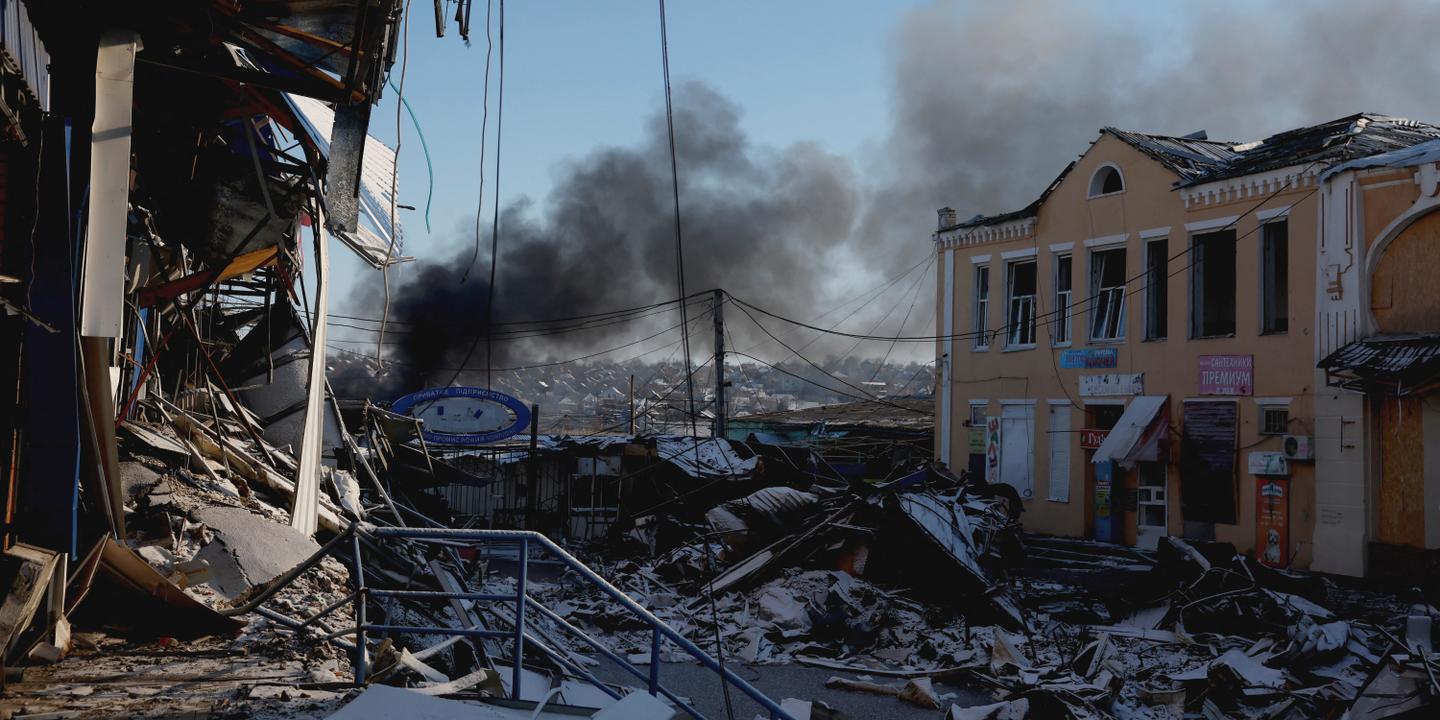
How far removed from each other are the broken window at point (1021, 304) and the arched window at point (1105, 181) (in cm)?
230

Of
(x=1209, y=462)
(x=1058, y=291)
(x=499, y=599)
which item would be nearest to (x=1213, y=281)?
(x=1058, y=291)

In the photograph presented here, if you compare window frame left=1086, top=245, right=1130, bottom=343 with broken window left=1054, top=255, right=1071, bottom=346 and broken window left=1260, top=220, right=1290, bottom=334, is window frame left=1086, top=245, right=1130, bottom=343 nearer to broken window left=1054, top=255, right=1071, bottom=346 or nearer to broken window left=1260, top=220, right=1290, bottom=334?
broken window left=1054, top=255, right=1071, bottom=346

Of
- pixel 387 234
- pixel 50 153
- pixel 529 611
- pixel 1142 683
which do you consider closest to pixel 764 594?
pixel 529 611

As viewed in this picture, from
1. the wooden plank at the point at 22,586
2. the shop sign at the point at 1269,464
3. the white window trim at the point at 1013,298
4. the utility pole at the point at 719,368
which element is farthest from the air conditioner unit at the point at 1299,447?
the wooden plank at the point at 22,586

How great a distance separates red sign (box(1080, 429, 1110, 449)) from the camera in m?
22.6

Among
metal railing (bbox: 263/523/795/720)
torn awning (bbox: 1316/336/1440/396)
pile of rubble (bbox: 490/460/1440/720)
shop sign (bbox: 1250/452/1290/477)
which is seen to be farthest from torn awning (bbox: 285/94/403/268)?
shop sign (bbox: 1250/452/1290/477)

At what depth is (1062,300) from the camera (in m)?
24.2

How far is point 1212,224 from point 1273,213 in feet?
4.20

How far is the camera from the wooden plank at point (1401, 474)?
17078 millimetres

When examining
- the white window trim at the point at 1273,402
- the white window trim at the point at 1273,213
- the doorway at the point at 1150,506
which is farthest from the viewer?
the doorway at the point at 1150,506

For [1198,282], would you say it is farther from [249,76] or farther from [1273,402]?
[249,76]

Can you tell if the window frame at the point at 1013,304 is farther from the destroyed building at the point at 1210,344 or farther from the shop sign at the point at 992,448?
the shop sign at the point at 992,448

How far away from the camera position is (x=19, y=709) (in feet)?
16.0

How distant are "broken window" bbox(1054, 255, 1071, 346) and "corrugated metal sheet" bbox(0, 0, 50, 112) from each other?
21.4 meters
